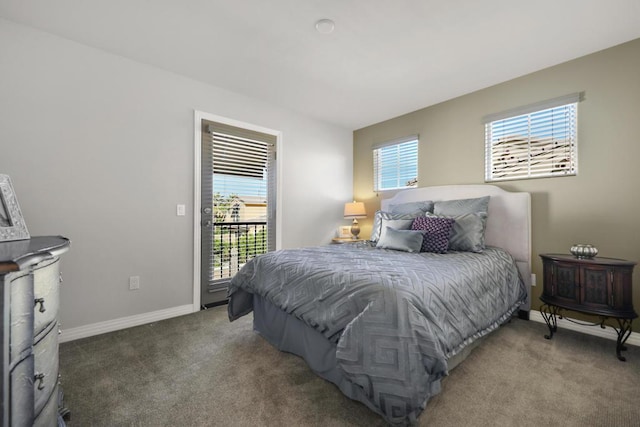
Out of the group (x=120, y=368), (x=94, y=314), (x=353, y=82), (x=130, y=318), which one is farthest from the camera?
(x=353, y=82)

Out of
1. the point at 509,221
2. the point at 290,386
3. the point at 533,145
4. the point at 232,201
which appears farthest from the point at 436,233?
the point at 232,201

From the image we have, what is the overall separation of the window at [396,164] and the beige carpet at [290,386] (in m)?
2.33

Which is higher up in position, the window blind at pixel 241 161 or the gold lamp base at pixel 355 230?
the window blind at pixel 241 161

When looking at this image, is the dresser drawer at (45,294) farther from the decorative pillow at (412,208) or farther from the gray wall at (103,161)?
the decorative pillow at (412,208)

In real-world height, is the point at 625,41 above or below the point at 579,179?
above

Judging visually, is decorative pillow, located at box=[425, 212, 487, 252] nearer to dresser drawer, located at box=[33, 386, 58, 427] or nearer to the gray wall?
the gray wall

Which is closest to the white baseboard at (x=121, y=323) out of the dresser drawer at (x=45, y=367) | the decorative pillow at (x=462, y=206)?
the dresser drawer at (x=45, y=367)

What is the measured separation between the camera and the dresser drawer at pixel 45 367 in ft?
3.21

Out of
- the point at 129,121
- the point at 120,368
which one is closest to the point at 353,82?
the point at 129,121

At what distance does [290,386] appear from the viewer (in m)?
1.67

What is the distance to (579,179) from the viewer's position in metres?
2.58

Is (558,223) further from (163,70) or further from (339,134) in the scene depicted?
(163,70)

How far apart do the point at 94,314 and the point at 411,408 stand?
2.67 meters

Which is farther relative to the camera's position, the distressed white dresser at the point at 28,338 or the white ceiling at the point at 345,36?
the white ceiling at the point at 345,36
